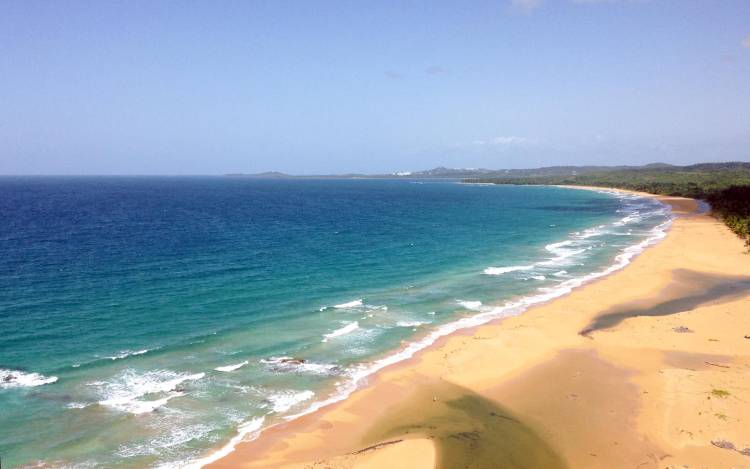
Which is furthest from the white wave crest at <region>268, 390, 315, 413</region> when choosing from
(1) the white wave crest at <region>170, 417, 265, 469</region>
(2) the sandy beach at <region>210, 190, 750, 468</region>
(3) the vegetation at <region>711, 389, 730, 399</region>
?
(3) the vegetation at <region>711, 389, 730, 399</region>

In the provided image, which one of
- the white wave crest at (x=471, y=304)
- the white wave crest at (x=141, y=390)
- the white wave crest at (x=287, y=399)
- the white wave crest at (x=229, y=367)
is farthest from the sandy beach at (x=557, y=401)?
the white wave crest at (x=229, y=367)

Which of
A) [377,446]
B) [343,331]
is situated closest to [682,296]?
[343,331]

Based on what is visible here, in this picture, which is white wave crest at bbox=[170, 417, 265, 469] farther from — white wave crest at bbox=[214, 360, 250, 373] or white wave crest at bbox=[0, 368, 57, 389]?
white wave crest at bbox=[0, 368, 57, 389]

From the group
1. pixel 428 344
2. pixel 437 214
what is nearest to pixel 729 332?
pixel 428 344

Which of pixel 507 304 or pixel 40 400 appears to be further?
pixel 507 304

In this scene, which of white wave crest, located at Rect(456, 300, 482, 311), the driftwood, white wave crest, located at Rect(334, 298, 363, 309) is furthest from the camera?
white wave crest, located at Rect(456, 300, 482, 311)

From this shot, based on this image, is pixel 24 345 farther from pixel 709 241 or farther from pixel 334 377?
pixel 709 241

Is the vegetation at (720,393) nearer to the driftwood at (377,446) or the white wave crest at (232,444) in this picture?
the driftwood at (377,446)
